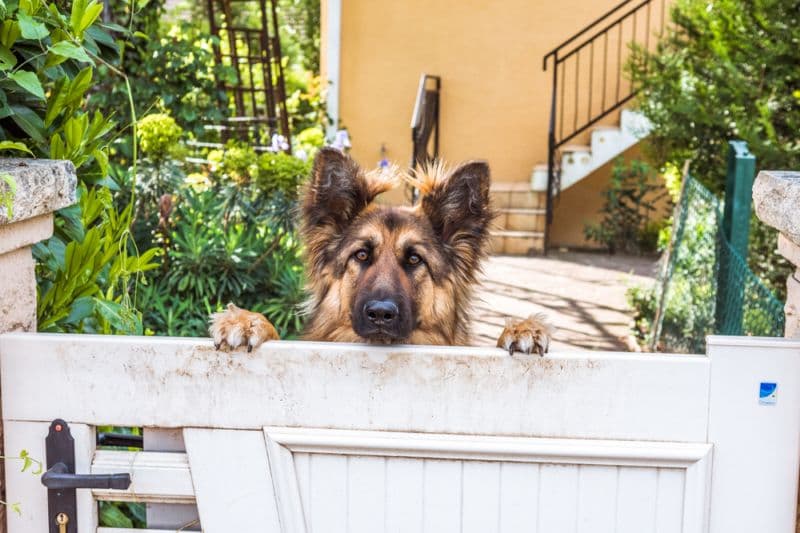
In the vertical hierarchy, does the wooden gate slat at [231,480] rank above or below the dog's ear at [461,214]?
below

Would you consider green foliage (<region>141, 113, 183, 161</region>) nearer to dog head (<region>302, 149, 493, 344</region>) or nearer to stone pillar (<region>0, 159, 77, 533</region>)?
dog head (<region>302, 149, 493, 344</region>)

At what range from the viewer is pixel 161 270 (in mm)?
6348

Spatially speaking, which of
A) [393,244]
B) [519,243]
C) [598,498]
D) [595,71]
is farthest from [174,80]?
[598,498]

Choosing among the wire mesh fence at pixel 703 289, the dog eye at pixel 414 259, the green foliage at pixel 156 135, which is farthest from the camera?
the green foliage at pixel 156 135

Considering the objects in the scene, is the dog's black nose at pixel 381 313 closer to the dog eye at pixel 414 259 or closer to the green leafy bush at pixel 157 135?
the dog eye at pixel 414 259

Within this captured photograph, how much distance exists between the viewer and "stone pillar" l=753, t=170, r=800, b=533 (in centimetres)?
210

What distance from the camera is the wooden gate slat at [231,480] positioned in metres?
2.10

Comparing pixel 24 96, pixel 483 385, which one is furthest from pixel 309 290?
pixel 483 385

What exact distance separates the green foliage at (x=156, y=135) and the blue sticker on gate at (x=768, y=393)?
16.3 feet

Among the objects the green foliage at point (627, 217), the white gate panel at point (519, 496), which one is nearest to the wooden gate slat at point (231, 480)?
the white gate panel at point (519, 496)

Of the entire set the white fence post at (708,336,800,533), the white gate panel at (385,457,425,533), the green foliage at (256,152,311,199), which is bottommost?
the white gate panel at (385,457,425,533)

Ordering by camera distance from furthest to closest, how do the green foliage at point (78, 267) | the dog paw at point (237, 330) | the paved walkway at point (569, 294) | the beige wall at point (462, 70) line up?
the beige wall at point (462, 70), the paved walkway at point (569, 294), the green foliage at point (78, 267), the dog paw at point (237, 330)

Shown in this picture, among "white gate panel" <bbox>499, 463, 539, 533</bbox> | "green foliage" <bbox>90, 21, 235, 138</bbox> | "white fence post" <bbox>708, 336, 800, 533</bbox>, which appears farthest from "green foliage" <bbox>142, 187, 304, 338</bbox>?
"white fence post" <bbox>708, 336, 800, 533</bbox>

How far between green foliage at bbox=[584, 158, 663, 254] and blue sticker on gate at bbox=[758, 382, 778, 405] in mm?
10616
